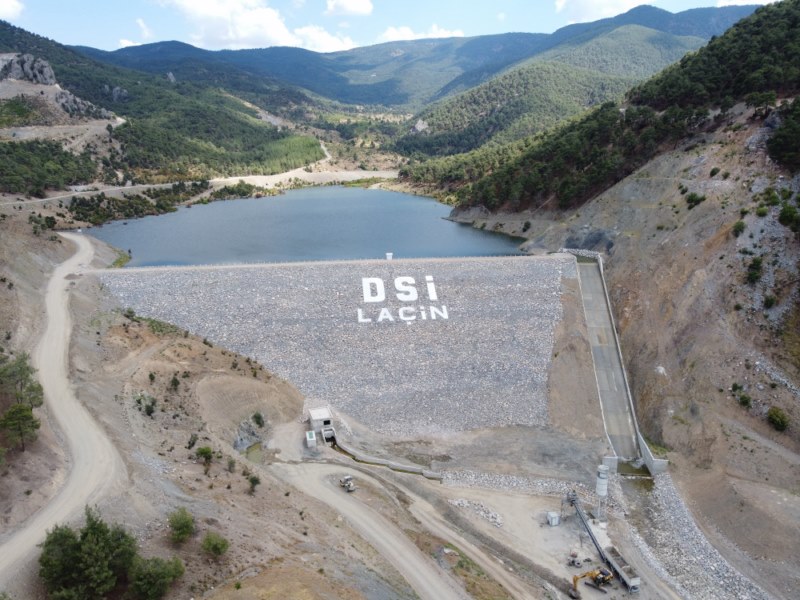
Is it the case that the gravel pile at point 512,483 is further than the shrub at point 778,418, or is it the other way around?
the gravel pile at point 512,483

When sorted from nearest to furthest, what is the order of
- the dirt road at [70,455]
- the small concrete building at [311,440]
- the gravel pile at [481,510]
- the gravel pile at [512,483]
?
the dirt road at [70,455], the gravel pile at [481,510], the gravel pile at [512,483], the small concrete building at [311,440]

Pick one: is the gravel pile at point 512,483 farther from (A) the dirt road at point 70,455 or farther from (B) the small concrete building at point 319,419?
(A) the dirt road at point 70,455

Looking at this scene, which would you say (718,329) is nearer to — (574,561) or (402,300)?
(574,561)

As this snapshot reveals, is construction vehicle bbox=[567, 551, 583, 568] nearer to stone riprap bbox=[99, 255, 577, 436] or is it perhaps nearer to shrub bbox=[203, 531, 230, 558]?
stone riprap bbox=[99, 255, 577, 436]

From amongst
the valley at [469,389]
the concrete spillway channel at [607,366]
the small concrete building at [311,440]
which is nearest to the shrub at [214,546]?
the valley at [469,389]

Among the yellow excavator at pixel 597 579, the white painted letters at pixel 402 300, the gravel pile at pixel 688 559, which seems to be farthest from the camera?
the white painted letters at pixel 402 300

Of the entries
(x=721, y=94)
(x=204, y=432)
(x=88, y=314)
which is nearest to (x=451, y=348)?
(x=204, y=432)

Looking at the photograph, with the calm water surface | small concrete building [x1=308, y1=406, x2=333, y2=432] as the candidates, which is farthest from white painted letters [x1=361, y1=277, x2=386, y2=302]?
the calm water surface
